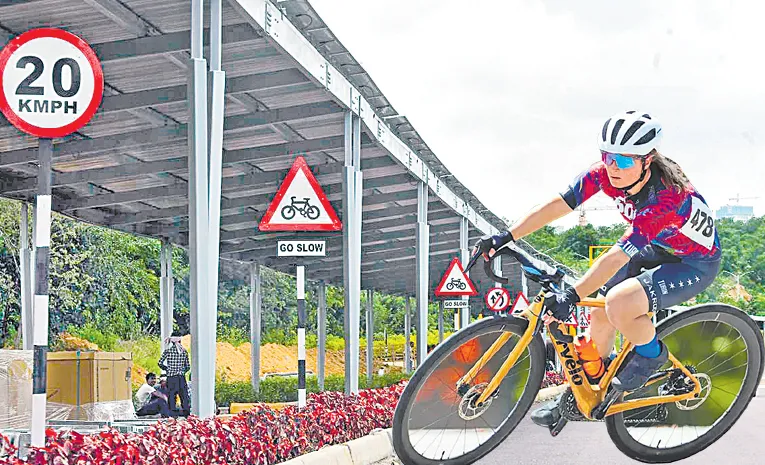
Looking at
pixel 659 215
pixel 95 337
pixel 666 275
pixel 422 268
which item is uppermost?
pixel 422 268

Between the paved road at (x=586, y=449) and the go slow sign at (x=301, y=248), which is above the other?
the go slow sign at (x=301, y=248)

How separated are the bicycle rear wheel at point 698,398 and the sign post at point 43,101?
3.34m

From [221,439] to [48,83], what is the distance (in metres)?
4.17

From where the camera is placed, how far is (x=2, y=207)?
4509 centimetres

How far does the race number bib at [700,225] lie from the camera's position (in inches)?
180

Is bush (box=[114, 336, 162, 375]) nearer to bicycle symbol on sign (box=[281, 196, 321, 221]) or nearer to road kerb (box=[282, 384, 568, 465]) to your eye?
road kerb (box=[282, 384, 568, 465])

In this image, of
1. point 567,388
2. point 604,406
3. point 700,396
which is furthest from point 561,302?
point 700,396

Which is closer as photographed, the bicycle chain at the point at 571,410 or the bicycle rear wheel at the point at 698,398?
the bicycle chain at the point at 571,410

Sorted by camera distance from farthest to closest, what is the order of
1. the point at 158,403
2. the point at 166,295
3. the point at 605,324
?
the point at 166,295
the point at 158,403
the point at 605,324

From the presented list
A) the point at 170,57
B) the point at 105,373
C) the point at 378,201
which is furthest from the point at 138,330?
the point at 170,57

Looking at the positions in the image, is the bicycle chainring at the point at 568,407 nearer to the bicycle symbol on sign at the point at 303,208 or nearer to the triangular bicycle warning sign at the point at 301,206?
the triangular bicycle warning sign at the point at 301,206

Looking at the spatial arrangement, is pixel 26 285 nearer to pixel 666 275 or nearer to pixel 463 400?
pixel 463 400

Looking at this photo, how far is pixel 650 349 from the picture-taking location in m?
4.90

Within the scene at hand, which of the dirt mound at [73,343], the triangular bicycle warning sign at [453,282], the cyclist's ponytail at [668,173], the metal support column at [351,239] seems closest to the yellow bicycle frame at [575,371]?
the cyclist's ponytail at [668,173]
